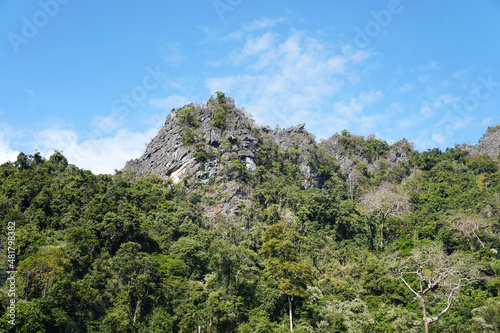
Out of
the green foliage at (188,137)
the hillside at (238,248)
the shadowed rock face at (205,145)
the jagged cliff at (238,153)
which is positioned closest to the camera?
the hillside at (238,248)

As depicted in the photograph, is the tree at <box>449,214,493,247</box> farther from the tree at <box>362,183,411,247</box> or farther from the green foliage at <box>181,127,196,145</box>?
the green foliage at <box>181,127,196,145</box>

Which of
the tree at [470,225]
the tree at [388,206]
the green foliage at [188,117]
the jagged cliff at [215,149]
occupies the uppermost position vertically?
the green foliage at [188,117]

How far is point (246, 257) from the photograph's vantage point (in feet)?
114

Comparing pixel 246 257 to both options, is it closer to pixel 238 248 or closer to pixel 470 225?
pixel 238 248

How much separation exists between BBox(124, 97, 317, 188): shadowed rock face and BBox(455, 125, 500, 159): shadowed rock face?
3128 cm

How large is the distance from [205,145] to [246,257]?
96.0ft

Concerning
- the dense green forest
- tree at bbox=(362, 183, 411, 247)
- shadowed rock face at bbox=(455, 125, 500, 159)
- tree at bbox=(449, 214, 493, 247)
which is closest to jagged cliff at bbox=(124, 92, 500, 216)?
shadowed rock face at bbox=(455, 125, 500, 159)

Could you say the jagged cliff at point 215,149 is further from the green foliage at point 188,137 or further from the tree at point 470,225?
the tree at point 470,225

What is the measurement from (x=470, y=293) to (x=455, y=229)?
881cm

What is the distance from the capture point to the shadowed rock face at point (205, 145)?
58.4m

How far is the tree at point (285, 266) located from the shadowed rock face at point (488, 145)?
2095 inches

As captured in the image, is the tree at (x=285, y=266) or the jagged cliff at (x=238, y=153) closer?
the tree at (x=285, y=266)

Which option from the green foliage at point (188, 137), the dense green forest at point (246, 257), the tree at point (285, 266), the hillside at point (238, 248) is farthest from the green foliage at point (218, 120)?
the tree at point (285, 266)

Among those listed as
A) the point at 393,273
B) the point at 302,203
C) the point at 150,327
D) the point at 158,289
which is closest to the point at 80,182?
the point at 158,289
